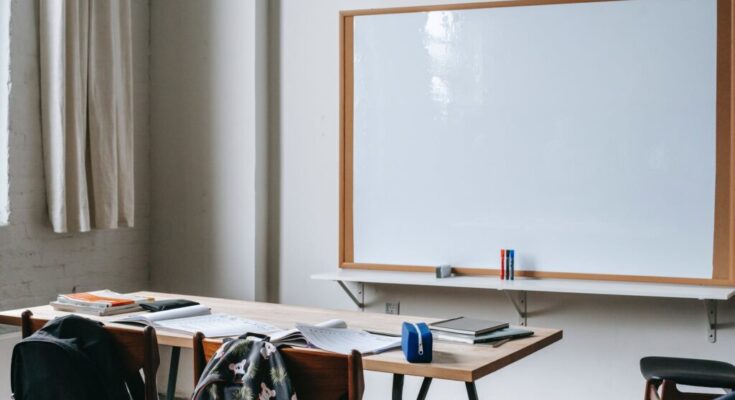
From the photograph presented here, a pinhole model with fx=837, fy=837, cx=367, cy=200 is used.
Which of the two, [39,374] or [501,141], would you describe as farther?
[501,141]

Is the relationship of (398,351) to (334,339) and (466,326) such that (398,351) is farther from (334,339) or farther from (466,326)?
(466,326)

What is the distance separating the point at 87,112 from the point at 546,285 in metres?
2.41

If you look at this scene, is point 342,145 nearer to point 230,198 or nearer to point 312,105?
point 312,105

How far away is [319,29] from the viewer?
4520 millimetres

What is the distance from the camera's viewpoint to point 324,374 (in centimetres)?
203

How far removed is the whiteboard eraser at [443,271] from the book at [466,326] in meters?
1.32

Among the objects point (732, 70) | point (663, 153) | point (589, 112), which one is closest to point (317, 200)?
point (589, 112)

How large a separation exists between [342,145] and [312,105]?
32 cm

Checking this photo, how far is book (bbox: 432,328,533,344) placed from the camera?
249cm

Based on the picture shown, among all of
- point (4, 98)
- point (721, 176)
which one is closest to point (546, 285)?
point (721, 176)

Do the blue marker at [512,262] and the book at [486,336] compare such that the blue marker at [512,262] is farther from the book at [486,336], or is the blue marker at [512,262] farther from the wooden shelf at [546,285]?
the book at [486,336]

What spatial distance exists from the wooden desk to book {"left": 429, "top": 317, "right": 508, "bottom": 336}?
0.06m

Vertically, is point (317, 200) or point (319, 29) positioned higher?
point (319, 29)

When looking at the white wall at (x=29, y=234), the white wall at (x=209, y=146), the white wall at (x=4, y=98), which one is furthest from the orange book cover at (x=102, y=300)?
the white wall at (x=209, y=146)
